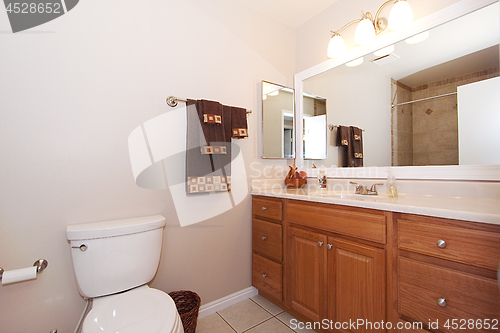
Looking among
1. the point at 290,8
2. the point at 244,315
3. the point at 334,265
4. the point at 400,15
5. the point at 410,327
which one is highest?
the point at 290,8

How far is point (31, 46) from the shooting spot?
1.21m

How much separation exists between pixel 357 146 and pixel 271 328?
1.43 m

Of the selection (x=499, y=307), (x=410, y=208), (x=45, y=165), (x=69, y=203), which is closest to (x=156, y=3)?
(x=45, y=165)

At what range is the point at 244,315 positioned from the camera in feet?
5.66

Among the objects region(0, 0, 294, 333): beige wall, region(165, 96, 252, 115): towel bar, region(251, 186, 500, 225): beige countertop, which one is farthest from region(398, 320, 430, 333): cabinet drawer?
region(165, 96, 252, 115): towel bar

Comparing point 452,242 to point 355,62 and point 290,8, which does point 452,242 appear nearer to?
point 355,62

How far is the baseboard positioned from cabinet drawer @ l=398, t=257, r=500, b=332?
120cm

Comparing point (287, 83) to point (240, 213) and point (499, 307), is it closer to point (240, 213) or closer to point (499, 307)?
point (240, 213)

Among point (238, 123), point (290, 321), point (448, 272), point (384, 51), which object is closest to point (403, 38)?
point (384, 51)

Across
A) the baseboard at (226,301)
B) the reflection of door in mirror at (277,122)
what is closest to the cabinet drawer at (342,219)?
the reflection of door in mirror at (277,122)

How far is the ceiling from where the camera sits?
195cm

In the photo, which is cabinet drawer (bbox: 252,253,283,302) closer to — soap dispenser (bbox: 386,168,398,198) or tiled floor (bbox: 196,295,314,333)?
tiled floor (bbox: 196,295,314,333)

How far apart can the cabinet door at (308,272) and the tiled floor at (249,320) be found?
173mm

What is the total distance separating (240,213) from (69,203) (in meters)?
1.12
